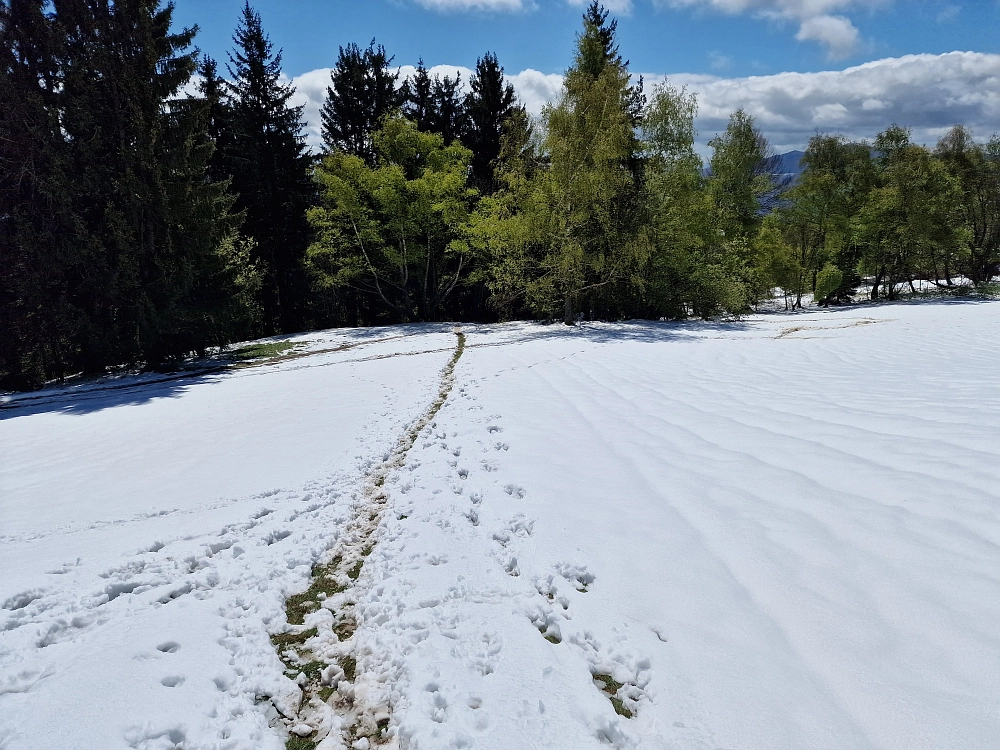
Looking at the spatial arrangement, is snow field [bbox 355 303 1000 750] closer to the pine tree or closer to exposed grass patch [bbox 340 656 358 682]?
exposed grass patch [bbox 340 656 358 682]

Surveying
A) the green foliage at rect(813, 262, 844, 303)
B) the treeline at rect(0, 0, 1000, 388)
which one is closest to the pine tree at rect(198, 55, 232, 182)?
the treeline at rect(0, 0, 1000, 388)

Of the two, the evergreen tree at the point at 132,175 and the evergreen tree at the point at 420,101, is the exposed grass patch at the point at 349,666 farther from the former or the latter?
the evergreen tree at the point at 420,101

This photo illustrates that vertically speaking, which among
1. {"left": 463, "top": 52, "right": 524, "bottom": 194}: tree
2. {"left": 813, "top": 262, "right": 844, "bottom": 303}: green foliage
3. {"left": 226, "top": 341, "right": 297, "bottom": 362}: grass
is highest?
{"left": 463, "top": 52, "right": 524, "bottom": 194}: tree

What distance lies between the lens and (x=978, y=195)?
27.5m

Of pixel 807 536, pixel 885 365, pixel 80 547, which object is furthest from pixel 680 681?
pixel 885 365

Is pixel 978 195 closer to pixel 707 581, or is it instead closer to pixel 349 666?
pixel 707 581

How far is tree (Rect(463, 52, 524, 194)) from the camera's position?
25.5 m

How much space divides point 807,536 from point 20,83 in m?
21.5

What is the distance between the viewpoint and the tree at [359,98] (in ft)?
80.7

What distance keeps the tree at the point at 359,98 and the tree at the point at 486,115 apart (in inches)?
155

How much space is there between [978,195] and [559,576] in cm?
3762

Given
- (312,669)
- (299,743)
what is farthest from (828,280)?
(299,743)

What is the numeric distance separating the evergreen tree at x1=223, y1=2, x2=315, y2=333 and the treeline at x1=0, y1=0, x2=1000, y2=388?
0.11 m

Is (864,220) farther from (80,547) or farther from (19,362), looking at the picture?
(19,362)
